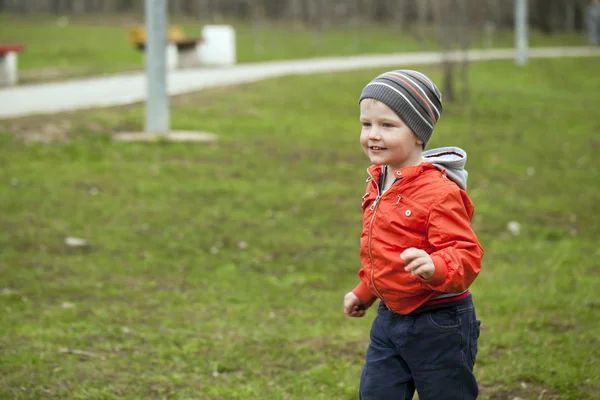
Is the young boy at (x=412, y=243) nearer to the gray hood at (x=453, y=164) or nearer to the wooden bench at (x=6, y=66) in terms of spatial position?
the gray hood at (x=453, y=164)

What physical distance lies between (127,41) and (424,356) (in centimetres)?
2625

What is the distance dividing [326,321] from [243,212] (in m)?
2.64

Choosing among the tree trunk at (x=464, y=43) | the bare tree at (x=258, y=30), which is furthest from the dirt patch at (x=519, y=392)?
the bare tree at (x=258, y=30)

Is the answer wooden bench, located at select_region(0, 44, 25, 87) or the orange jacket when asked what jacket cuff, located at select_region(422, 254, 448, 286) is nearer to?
the orange jacket

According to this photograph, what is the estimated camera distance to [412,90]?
284 centimetres

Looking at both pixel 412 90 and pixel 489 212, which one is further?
pixel 489 212

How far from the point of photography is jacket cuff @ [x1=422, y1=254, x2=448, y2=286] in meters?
2.61

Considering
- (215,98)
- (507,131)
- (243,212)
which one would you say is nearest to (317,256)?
(243,212)

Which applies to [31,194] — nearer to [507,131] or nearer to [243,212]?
[243,212]

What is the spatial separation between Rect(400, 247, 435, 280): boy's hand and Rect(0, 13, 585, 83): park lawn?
14.2m

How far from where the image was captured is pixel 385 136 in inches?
112

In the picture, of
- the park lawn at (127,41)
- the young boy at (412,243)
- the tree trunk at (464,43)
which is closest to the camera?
the young boy at (412,243)

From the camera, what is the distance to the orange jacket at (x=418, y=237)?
8.79ft

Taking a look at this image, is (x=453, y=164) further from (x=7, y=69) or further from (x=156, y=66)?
(x=7, y=69)
